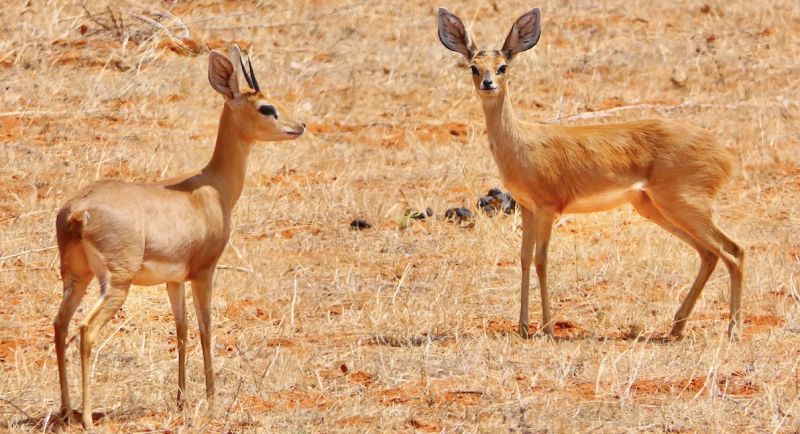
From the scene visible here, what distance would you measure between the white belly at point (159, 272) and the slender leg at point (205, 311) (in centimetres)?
14

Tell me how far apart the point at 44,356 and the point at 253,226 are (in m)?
3.34

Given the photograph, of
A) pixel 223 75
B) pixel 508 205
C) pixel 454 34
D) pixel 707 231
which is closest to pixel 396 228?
pixel 508 205

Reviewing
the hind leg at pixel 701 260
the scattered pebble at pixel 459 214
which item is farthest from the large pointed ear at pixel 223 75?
the scattered pebble at pixel 459 214

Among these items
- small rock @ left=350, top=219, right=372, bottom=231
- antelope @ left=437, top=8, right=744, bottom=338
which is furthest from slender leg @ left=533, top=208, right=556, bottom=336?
small rock @ left=350, top=219, right=372, bottom=231

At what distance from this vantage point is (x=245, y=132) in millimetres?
7668

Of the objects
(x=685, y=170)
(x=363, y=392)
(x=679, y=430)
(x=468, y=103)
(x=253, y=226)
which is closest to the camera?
(x=679, y=430)

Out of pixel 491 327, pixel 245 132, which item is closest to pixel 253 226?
pixel 491 327

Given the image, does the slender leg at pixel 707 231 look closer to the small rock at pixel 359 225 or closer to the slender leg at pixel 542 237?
the slender leg at pixel 542 237

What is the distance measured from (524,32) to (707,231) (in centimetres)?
191

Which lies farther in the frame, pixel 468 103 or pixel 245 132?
pixel 468 103

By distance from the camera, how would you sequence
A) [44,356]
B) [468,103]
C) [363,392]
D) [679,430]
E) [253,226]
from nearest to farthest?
[679,430] < [363,392] < [44,356] < [253,226] < [468,103]

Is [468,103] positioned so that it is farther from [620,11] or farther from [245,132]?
[245,132]

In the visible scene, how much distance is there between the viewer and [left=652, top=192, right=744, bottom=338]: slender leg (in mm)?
8984

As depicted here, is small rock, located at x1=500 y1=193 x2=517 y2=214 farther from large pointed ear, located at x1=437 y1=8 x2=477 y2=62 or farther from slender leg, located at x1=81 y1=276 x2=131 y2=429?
slender leg, located at x1=81 y1=276 x2=131 y2=429
